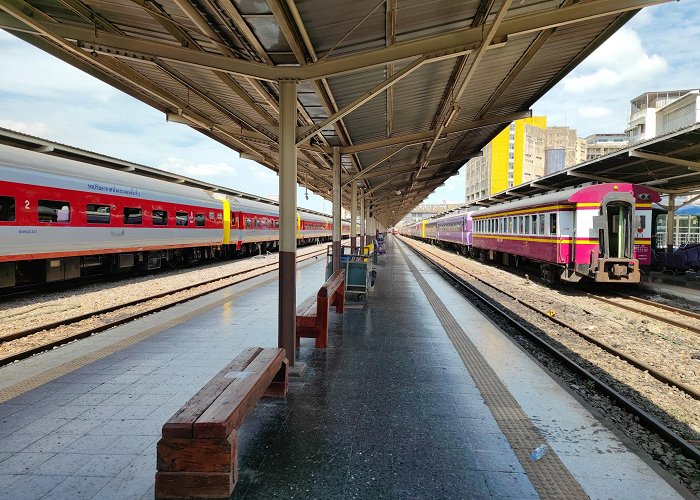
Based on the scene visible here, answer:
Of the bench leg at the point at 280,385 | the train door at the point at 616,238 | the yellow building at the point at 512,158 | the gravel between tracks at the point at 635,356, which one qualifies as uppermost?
the yellow building at the point at 512,158

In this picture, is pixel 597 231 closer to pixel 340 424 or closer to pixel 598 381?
pixel 598 381

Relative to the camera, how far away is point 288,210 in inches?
193

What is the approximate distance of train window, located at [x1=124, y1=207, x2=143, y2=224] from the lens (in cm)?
1266

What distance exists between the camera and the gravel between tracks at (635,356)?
405 centimetres

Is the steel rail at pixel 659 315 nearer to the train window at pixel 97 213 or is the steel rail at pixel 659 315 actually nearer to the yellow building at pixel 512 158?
the train window at pixel 97 213

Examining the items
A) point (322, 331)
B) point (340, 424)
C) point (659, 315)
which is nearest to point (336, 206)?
point (322, 331)

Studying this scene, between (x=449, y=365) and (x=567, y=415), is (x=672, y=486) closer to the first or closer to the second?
(x=567, y=415)

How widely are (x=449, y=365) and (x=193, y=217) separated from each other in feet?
44.9

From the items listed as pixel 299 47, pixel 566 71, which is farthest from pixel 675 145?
pixel 299 47

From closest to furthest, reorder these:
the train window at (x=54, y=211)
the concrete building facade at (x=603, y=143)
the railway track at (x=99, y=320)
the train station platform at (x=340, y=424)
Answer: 1. the train station platform at (x=340, y=424)
2. the railway track at (x=99, y=320)
3. the train window at (x=54, y=211)
4. the concrete building facade at (x=603, y=143)

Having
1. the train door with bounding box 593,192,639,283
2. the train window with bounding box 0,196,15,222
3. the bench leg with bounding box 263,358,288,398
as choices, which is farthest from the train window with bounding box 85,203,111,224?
the train door with bounding box 593,192,639,283

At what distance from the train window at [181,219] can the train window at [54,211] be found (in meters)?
5.18

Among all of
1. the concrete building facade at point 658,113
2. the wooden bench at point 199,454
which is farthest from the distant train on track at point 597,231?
the concrete building facade at point 658,113

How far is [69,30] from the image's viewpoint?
4051mm
